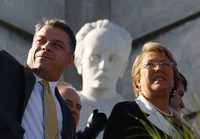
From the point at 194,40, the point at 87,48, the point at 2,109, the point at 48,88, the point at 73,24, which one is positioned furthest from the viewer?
the point at 73,24

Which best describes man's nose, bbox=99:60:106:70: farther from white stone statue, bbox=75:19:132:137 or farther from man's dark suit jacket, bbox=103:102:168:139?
man's dark suit jacket, bbox=103:102:168:139

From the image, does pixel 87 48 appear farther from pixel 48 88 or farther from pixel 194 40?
pixel 194 40

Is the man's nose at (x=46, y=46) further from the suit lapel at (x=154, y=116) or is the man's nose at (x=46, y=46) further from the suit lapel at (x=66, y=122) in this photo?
the suit lapel at (x=154, y=116)

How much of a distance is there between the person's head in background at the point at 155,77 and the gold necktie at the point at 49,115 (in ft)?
1.05

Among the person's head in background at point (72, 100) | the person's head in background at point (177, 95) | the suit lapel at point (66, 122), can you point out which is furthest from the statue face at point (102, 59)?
the suit lapel at point (66, 122)

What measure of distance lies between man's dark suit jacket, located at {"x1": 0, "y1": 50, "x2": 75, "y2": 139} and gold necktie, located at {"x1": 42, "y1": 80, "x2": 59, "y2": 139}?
0.28ft

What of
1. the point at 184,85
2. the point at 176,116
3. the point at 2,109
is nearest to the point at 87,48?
the point at 184,85

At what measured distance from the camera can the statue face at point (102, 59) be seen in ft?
13.9

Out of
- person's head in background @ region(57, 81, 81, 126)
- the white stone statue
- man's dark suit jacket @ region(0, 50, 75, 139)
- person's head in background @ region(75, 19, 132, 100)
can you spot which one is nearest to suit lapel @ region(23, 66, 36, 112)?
man's dark suit jacket @ region(0, 50, 75, 139)

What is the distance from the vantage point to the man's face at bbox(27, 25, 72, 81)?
286 cm

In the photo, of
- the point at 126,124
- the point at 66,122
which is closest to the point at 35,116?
the point at 66,122

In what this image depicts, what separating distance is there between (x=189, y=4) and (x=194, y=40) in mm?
256

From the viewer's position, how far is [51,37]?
9.65ft

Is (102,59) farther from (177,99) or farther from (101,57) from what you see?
(177,99)
